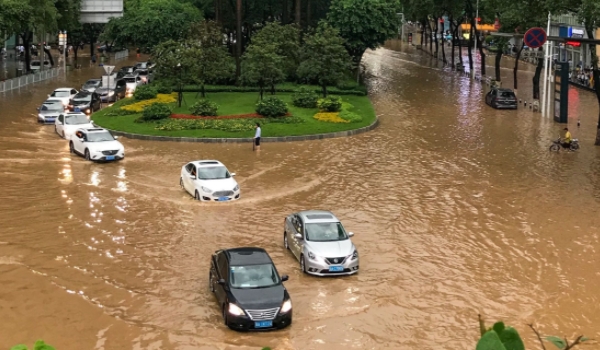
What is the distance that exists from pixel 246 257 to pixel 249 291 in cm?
116

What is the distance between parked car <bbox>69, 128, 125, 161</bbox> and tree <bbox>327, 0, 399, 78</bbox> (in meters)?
25.3

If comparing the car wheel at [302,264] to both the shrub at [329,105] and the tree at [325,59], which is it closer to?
the shrub at [329,105]

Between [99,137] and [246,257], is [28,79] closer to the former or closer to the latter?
[99,137]

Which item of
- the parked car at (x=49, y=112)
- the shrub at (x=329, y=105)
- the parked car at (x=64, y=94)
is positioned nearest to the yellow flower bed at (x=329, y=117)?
the shrub at (x=329, y=105)

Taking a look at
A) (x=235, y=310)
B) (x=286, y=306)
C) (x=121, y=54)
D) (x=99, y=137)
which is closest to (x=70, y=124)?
(x=99, y=137)

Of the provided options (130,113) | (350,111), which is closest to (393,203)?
(350,111)

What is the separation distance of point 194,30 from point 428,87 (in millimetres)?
21034

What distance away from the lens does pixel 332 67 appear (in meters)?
45.2

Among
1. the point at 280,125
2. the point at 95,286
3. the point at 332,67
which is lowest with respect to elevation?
the point at 95,286

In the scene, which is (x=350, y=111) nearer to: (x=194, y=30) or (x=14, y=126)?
(x=194, y=30)

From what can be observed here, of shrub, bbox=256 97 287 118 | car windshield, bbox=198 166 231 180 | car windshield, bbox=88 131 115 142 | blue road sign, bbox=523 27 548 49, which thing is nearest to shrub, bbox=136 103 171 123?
shrub, bbox=256 97 287 118

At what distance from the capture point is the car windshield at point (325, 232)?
18.1m

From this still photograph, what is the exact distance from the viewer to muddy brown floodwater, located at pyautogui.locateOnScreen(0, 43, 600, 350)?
14609 mm

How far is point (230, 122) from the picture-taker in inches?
1480
